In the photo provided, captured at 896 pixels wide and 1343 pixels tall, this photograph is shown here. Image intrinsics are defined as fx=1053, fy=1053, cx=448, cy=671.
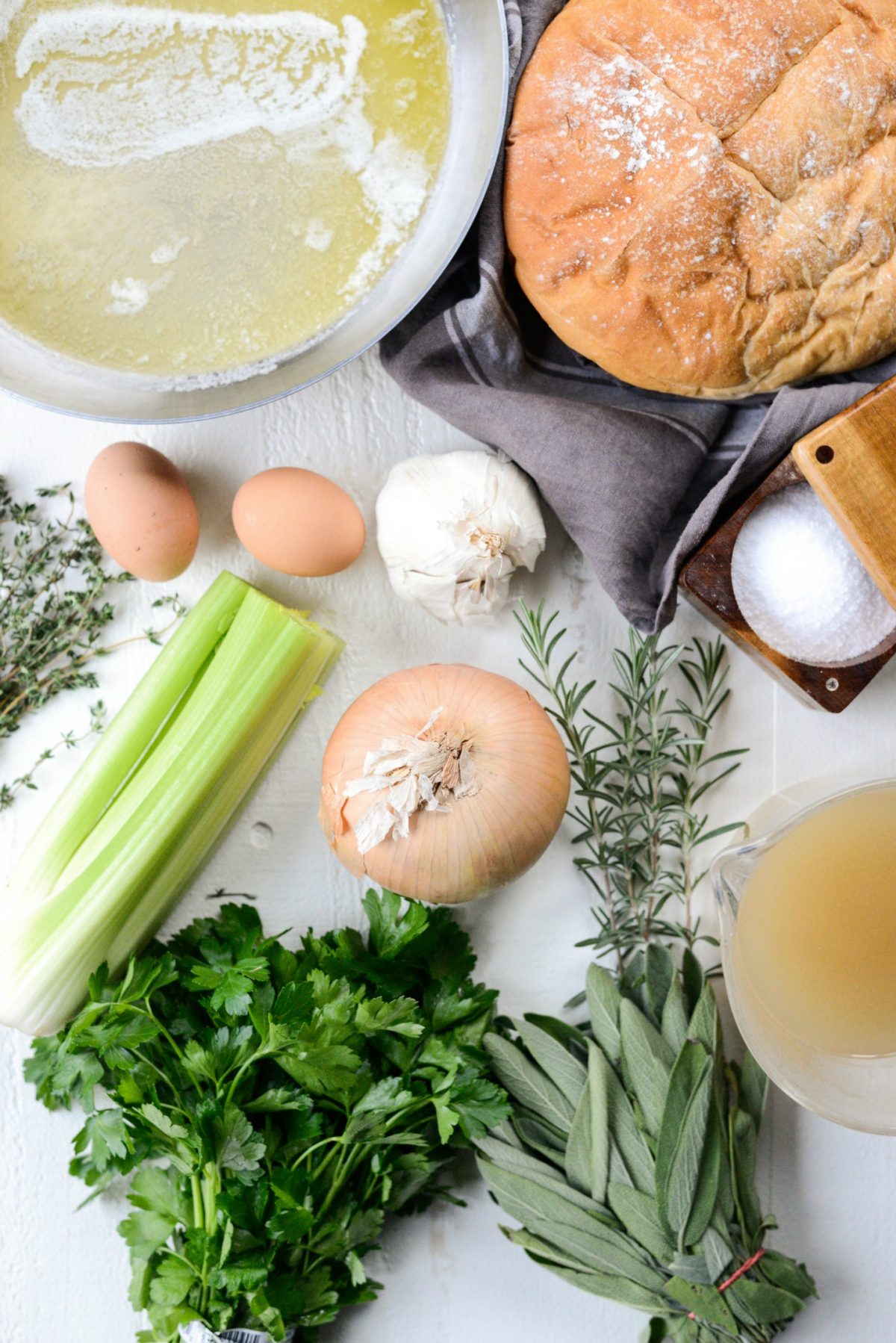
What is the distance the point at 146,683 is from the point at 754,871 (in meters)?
0.68

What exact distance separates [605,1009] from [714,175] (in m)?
0.83

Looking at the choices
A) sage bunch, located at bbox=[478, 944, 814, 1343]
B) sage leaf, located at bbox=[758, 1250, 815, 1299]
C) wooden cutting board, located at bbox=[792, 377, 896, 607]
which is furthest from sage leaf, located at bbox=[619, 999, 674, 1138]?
wooden cutting board, located at bbox=[792, 377, 896, 607]

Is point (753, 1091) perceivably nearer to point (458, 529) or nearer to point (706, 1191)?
point (706, 1191)

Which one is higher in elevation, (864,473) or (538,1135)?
(864,473)

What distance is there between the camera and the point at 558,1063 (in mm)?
1094

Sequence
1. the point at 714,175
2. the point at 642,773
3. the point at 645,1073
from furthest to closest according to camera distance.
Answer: the point at 642,773
the point at 645,1073
the point at 714,175

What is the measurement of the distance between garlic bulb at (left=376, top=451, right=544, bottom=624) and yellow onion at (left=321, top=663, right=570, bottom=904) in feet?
0.31

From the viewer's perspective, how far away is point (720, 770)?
1236mm

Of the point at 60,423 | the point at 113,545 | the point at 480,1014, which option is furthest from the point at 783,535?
the point at 60,423

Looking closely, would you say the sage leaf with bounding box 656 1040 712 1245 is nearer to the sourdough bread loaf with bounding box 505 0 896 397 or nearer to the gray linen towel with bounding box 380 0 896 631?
the gray linen towel with bounding box 380 0 896 631

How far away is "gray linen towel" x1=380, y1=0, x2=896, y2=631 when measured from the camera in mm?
1071

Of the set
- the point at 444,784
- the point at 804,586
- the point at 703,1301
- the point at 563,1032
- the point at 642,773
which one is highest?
the point at 444,784

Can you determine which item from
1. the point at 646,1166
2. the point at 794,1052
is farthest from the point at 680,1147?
the point at 794,1052

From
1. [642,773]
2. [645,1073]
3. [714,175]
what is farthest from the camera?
[642,773]
